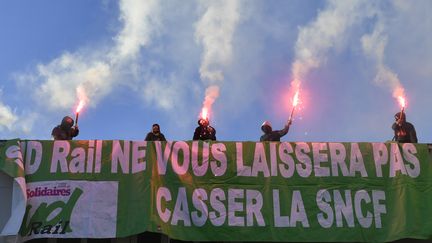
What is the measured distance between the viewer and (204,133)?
1082 cm

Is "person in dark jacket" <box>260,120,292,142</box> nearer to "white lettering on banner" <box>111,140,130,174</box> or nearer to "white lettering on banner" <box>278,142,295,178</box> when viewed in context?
"white lettering on banner" <box>278,142,295,178</box>

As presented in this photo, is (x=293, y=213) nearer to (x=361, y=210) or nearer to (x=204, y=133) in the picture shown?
(x=361, y=210)

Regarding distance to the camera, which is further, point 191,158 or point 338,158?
point 338,158

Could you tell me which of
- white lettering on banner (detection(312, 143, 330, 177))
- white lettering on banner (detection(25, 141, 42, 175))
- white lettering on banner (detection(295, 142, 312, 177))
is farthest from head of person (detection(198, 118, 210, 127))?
white lettering on banner (detection(25, 141, 42, 175))

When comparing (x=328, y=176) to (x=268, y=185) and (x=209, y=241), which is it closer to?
(x=268, y=185)

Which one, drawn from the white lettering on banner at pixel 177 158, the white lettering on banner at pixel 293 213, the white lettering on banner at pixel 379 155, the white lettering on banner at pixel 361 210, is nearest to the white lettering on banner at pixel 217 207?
the white lettering on banner at pixel 177 158

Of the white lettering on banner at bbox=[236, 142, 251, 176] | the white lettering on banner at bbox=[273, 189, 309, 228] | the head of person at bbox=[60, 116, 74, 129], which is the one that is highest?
the head of person at bbox=[60, 116, 74, 129]

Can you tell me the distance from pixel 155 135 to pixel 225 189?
1.87 m

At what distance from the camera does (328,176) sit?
10086 mm

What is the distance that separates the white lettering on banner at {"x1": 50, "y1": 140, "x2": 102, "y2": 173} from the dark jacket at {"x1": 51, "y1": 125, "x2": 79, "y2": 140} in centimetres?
34

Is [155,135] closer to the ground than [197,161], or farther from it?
farther from it

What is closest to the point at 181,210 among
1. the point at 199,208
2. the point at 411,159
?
the point at 199,208

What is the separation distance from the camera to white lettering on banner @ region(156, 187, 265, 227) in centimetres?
963

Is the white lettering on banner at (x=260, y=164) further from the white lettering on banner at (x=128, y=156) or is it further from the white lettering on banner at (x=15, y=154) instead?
the white lettering on banner at (x=15, y=154)
